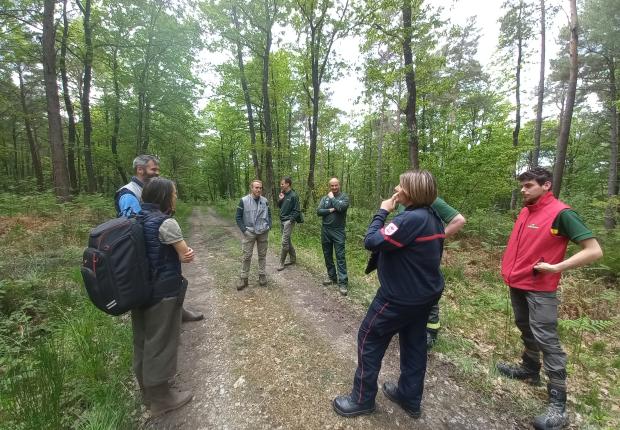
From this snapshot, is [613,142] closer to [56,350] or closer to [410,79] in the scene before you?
[410,79]

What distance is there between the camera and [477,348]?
3.60m

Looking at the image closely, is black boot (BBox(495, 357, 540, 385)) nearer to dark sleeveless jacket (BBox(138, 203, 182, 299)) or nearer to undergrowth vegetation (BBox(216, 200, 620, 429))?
undergrowth vegetation (BBox(216, 200, 620, 429))

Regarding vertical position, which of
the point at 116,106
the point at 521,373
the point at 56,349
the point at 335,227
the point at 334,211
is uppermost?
the point at 116,106

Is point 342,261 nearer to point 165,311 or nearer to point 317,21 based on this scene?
point 165,311

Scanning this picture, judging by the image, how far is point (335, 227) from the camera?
18.7ft

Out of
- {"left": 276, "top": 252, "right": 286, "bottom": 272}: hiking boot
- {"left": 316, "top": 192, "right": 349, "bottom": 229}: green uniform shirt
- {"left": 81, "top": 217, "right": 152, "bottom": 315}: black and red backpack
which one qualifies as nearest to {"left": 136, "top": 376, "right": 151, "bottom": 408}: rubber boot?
{"left": 81, "top": 217, "right": 152, "bottom": 315}: black and red backpack

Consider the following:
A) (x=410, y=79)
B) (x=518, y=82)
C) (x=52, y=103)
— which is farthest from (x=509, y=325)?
(x=518, y=82)

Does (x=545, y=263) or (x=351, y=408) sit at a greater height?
(x=545, y=263)

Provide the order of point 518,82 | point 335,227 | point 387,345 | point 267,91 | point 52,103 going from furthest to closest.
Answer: point 518,82, point 267,91, point 52,103, point 335,227, point 387,345

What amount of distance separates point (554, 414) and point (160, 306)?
3.60 metres

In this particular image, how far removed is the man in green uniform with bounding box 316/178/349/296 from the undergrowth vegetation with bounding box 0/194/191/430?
3675 mm

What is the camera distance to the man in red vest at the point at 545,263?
92.1 inches

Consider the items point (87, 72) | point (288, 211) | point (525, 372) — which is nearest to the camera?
point (525, 372)

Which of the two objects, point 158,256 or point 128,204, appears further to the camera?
point 128,204
